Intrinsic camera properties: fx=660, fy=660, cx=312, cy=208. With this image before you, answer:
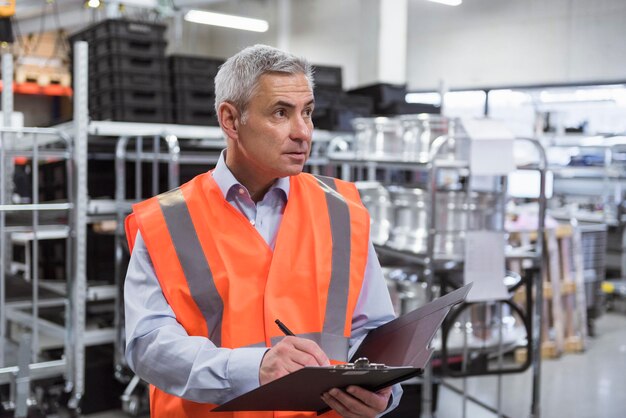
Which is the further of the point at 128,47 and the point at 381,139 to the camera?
the point at 128,47

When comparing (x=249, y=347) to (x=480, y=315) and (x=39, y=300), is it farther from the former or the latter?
(x=39, y=300)

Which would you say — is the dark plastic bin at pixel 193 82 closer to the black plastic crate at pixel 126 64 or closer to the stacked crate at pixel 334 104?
the black plastic crate at pixel 126 64

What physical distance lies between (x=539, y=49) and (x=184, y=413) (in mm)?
9773

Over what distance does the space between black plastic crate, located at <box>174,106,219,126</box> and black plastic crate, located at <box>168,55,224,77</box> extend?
26 centimetres

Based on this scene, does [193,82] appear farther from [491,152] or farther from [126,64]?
[491,152]

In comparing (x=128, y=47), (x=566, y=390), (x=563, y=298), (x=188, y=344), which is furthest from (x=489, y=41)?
(x=188, y=344)

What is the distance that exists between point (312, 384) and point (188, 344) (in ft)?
1.04

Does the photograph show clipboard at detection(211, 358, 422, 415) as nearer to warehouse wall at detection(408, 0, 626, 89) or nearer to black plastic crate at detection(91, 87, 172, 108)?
black plastic crate at detection(91, 87, 172, 108)

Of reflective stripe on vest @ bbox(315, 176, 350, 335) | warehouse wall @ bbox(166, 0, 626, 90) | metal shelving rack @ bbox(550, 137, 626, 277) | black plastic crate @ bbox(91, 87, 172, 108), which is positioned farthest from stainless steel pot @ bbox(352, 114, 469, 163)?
warehouse wall @ bbox(166, 0, 626, 90)

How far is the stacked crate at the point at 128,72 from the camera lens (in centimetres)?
455

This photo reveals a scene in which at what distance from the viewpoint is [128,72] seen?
4.60 metres

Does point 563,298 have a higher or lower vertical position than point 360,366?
lower

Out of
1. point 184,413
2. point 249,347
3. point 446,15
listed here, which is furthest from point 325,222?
point 446,15

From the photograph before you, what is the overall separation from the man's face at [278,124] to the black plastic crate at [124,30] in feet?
11.2
